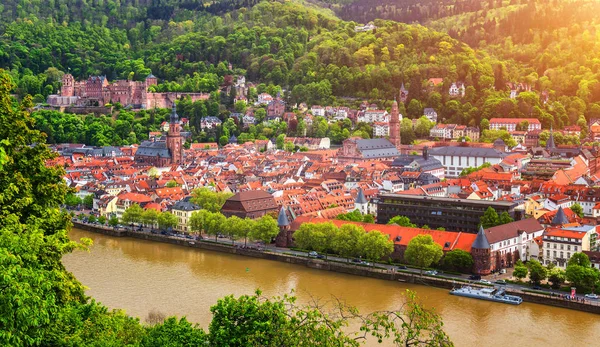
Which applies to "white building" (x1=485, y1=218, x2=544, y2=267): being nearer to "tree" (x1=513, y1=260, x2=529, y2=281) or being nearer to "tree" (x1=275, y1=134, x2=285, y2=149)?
"tree" (x1=513, y1=260, x2=529, y2=281)

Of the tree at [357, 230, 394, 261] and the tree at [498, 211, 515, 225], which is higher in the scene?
the tree at [498, 211, 515, 225]

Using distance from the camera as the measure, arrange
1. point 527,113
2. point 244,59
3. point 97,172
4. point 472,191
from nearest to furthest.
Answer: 1. point 472,191
2. point 97,172
3. point 527,113
4. point 244,59

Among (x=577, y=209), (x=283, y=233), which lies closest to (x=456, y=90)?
(x=577, y=209)

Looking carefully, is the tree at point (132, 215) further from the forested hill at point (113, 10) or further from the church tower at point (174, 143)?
the forested hill at point (113, 10)

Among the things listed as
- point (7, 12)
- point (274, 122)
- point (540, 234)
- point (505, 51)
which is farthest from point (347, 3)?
point (540, 234)

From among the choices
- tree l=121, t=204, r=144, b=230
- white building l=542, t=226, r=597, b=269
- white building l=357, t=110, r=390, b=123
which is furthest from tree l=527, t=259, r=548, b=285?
white building l=357, t=110, r=390, b=123

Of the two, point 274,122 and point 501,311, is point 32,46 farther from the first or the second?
point 501,311
